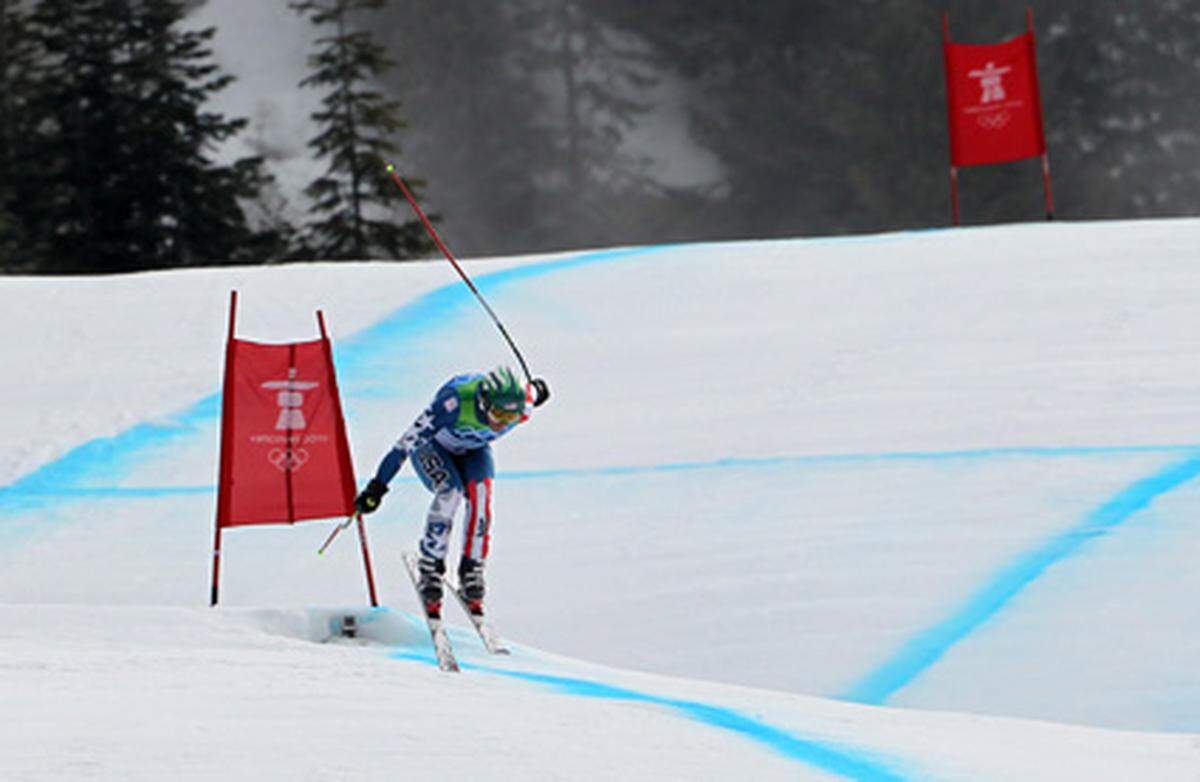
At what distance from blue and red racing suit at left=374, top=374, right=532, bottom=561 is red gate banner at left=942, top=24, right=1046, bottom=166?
8089mm

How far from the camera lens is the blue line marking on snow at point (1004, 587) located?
19.7 feet

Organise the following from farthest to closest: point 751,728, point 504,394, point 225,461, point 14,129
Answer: point 14,129 → point 225,461 → point 504,394 → point 751,728

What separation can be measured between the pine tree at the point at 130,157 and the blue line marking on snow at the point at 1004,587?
58.9ft

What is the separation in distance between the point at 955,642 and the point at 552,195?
87.7 feet

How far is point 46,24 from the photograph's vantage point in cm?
2411

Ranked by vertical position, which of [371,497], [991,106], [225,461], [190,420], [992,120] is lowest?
[371,497]

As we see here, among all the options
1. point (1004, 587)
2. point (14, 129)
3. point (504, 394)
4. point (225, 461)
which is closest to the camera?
point (504, 394)

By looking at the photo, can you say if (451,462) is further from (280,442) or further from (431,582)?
(280,442)

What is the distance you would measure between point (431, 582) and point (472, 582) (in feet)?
0.48

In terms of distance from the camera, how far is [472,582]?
566 centimetres

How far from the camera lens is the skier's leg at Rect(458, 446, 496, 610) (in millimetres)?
5648

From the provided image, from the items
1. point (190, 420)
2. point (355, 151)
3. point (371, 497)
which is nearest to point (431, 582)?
point (371, 497)

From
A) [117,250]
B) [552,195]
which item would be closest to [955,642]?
[117,250]

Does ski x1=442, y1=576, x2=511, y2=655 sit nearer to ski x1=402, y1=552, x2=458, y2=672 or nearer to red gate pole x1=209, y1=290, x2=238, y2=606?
ski x1=402, y1=552, x2=458, y2=672
